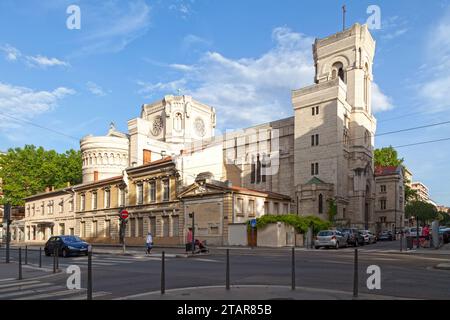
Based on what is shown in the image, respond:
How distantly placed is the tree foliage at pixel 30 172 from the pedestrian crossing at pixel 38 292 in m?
66.5

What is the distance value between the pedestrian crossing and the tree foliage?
66.5m

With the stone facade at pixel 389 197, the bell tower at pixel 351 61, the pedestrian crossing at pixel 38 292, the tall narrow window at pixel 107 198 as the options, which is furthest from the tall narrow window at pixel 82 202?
the stone facade at pixel 389 197

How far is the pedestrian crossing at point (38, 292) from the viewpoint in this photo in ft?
33.8

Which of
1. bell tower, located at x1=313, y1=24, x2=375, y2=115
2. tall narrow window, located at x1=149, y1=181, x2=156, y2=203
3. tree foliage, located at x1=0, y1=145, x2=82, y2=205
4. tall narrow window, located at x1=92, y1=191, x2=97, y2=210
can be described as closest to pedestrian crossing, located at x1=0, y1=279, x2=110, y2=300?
tall narrow window, located at x1=149, y1=181, x2=156, y2=203

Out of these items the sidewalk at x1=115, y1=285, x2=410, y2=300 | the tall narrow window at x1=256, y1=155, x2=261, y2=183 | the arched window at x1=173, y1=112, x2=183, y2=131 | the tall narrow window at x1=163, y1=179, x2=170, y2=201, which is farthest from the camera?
the arched window at x1=173, y1=112, x2=183, y2=131

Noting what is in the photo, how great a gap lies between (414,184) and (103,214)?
529 ft

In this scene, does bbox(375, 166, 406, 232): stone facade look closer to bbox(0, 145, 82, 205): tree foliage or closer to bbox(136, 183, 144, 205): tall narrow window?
bbox(136, 183, 144, 205): tall narrow window

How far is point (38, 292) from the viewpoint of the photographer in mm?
11273

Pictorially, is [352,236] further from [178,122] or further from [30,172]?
[30,172]

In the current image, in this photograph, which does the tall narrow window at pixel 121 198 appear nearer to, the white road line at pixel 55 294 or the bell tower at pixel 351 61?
the bell tower at pixel 351 61

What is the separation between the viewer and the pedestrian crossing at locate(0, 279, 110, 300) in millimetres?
10317

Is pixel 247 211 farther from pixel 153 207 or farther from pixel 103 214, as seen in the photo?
pixel 103 214

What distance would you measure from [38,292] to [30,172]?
71.0m

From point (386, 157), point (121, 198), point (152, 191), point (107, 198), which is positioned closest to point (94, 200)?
point (107, 198)
